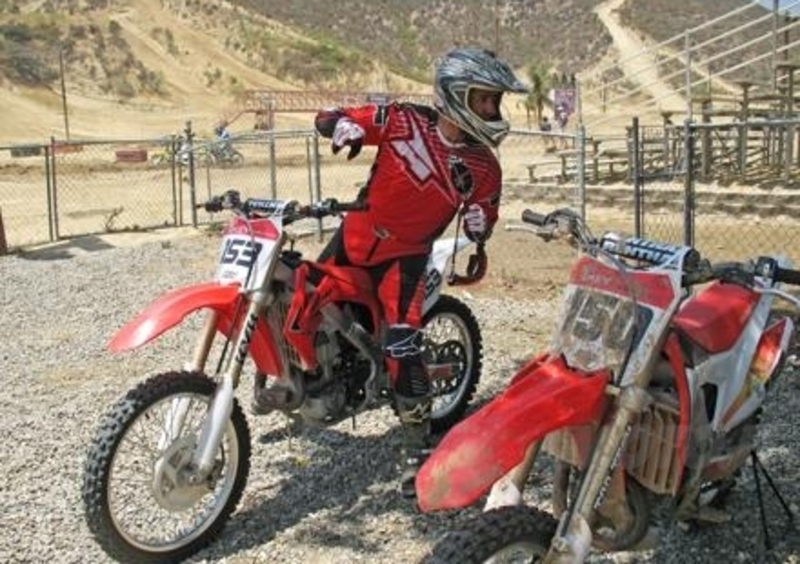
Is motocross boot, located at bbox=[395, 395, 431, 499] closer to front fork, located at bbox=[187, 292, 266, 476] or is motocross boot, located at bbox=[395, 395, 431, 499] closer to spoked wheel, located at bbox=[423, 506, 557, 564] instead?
front fork, located at bbox=[187, 292, 266, 476]

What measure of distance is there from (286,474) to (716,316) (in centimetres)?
236

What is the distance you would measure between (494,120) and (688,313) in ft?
4.54

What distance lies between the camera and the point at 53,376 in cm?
695

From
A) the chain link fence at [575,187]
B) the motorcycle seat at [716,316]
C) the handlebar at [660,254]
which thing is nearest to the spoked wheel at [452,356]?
the motorcycle seat at [716,316]

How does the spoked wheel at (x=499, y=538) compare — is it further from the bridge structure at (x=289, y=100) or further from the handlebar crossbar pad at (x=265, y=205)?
the bridge structure at (x=289, y=100)

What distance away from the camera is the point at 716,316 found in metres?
3.31

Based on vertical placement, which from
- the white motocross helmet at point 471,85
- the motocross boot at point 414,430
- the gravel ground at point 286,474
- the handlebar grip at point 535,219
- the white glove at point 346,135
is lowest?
the gravel ground at point 286,474

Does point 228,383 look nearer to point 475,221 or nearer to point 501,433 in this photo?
point 475,221

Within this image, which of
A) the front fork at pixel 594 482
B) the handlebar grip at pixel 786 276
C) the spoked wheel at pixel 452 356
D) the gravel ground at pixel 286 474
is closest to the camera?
the front fork at pixel 594 482

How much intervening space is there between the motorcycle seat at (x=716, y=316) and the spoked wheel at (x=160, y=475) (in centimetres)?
181

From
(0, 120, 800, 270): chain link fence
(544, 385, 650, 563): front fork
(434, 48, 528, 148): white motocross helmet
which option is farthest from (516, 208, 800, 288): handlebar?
(0, 120, 800, 270): chain link fence

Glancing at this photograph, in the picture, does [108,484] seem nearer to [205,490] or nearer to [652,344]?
[205,490]

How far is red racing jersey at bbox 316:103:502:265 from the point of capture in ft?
15.0

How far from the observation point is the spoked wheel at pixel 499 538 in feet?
8.95
